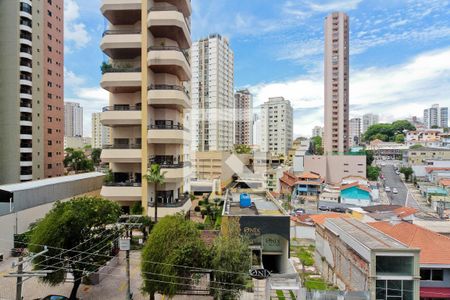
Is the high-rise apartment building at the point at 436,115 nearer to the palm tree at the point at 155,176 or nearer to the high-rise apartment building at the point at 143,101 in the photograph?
the high-rise apartment building at the point at 143,101

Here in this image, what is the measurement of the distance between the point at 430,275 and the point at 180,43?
21.3 m

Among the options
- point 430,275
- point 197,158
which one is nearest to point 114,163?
point 430,275

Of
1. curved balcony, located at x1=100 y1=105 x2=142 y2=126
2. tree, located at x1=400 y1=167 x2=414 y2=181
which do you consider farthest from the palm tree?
tree, located at x1=400 y1=167 x2=414 y2=181

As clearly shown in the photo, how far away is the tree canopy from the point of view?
107m

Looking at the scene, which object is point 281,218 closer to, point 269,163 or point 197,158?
point 197,158

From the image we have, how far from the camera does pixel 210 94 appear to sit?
6938 cm

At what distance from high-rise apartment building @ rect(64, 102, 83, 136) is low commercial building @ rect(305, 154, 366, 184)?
285 feet

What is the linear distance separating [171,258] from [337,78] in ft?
216

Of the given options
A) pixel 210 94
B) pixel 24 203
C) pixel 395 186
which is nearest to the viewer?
pixel 24 203

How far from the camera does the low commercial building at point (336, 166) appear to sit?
5538 cm

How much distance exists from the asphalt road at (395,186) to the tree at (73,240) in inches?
1710

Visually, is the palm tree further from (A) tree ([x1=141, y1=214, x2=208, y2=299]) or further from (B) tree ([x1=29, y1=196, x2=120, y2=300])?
(A) tree ([x1=141, y1=214, x2=208, y2=299])

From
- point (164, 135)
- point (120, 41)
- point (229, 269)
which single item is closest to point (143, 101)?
point (164, 135)

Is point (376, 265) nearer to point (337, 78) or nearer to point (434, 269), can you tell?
point (434, 269)
